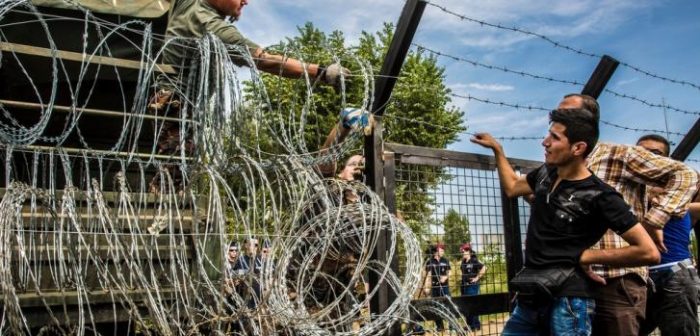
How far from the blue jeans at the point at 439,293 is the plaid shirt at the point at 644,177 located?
4.29ft

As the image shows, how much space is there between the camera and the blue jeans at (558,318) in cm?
302

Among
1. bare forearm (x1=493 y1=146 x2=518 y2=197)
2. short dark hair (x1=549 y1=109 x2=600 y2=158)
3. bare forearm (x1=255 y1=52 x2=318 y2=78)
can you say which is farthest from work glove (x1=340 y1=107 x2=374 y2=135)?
short dark hair (x1=549 y1=109 x2=600 y2=158)

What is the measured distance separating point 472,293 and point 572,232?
71.8 inches

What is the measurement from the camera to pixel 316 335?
3.42 m

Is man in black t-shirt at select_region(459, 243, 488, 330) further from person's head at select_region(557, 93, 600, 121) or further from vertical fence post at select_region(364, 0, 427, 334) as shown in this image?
person's head at select_region(557, 93, 600, 121)

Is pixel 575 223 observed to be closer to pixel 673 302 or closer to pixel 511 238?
pixel 673 302

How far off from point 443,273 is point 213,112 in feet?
8.17

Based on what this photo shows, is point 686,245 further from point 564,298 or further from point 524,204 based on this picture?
point 564,298

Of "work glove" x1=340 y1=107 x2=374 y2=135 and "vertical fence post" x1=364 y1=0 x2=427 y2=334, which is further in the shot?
"vertical fence post" x1=364 y1=0 x2=427 y2=334

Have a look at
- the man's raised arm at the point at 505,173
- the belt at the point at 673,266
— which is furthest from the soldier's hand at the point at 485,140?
the belt at the point at 673,266

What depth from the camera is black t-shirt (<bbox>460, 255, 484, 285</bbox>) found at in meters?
4.80

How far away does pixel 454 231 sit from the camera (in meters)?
4.82

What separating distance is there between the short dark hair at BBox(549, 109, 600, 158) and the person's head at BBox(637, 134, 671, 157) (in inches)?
73.0

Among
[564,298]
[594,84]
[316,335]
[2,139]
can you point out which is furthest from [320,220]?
[594,84]
